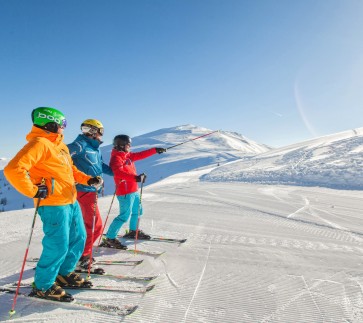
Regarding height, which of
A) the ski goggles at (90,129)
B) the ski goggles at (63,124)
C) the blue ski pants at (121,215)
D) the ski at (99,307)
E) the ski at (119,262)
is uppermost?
the ski goggles at (90,129)

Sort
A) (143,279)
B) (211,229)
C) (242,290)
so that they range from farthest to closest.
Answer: (211,229)
(143,279)
(242,290)

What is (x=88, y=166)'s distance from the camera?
13.8 feet

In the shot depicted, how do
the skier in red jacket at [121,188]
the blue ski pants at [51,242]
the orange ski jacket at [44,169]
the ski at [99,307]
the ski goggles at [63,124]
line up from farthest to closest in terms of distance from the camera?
the skier in red jacket at [121,188] → the ski goggles at [63,124] → the blue ski pants at [51,242] → the ski at [99,307] → the orange ski jacket at [44,169]

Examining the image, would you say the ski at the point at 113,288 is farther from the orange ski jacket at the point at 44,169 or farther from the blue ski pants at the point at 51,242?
the orange ski jacket at the point at 44,169

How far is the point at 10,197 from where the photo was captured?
9250cm

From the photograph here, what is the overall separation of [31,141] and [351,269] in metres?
4.26

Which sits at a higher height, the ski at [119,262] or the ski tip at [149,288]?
the ski tip at [149,288]

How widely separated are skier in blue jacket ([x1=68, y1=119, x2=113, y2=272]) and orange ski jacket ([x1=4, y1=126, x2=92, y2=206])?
0.68 meters

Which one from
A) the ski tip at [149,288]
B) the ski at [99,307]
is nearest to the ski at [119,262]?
the ski tip at [149,288]

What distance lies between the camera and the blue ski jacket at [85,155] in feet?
13.5

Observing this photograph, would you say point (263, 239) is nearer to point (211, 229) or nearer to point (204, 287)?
point (211, 229)

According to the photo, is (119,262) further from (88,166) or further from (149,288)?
(88,166)

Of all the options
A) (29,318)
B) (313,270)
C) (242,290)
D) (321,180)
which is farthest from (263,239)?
(321,180)

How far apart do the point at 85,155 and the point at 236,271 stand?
2.63m
